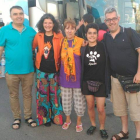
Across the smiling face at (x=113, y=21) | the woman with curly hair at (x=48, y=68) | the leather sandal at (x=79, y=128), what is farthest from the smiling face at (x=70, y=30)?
the leather sandal at (x=79, y=128)

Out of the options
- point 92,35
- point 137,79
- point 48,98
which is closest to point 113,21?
point 92,35

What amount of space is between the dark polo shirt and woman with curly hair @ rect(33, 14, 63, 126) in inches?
34.6

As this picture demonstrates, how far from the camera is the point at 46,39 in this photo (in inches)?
123

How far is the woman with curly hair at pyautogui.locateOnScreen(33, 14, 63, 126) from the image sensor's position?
10.2 feet

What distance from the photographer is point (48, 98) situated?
3.40 m

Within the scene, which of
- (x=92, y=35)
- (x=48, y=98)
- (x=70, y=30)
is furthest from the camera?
(x=48, y=98)

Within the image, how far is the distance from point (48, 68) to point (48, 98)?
55 centimetres

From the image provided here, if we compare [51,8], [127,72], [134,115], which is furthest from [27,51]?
[51,8]

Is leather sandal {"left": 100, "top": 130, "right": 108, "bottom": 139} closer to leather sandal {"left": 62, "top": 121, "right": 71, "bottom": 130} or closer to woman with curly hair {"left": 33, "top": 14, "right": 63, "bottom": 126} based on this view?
leather sandal {"left": 62, "top": 121, "right": 71, "bottom": 130}

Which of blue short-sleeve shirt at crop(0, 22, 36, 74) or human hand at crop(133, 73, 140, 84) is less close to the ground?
blue short-sleeve shirt at crop(0, 22, 36, 74)

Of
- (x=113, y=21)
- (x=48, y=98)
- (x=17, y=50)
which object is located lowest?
(x=48, y=98)

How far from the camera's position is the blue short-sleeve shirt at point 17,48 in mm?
3113

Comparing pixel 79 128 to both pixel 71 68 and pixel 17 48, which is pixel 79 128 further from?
pixel 17 48

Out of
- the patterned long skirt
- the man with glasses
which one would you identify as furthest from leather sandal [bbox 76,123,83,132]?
the man with glasses
